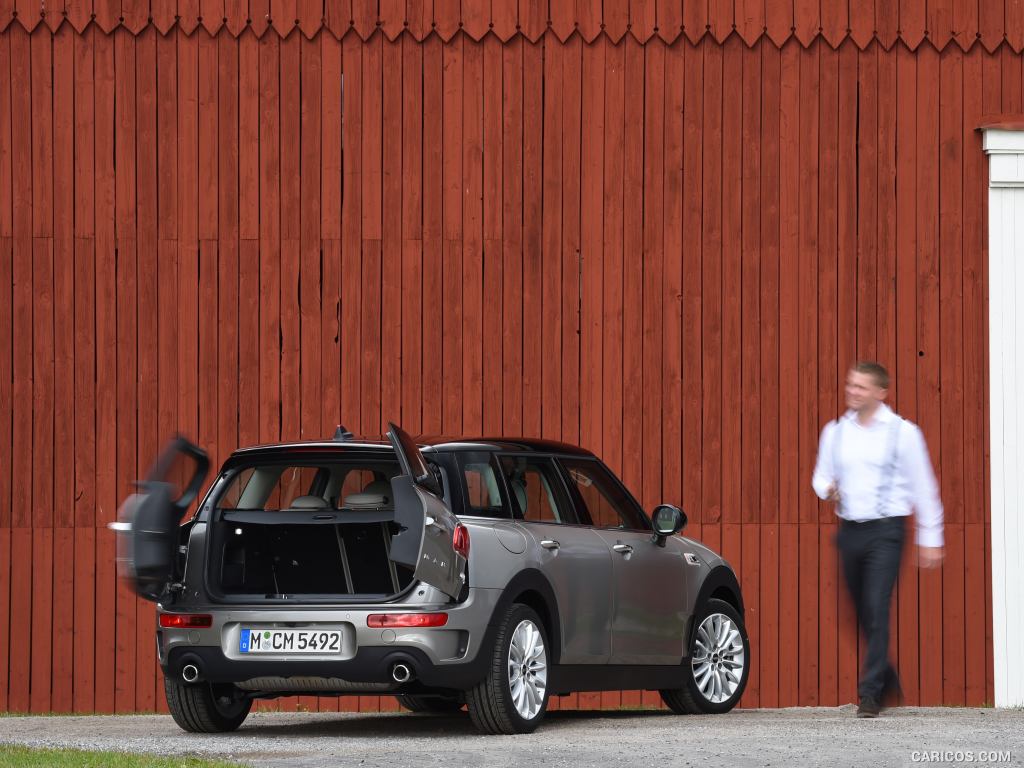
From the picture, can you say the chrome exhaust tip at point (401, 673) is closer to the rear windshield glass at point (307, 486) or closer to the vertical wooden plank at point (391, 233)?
the rear windshield glass at point (307, 486)

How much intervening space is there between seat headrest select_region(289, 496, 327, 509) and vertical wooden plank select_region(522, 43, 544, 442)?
4352 mm

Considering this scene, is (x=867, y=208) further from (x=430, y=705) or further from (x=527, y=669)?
(x=527, y=669)

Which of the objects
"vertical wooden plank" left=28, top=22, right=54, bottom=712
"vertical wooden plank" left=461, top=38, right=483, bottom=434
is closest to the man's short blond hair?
"vertical wooden plank" left=461, top=38, right=483, bottom=434

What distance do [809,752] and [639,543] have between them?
2783mm

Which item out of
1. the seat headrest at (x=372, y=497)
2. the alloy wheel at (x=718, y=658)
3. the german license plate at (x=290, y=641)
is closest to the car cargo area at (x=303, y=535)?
the seat headrest at (x=372, y=497)

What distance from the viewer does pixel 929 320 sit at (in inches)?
539

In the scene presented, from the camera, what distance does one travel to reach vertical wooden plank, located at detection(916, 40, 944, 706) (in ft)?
44.3

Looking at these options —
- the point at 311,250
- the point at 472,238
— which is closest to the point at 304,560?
the point at 311,250

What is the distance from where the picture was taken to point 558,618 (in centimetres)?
956

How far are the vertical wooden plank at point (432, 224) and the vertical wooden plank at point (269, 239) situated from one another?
1068mm

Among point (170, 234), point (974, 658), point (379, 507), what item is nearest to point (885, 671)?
point (379, 507)

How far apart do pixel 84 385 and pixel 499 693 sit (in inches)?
221

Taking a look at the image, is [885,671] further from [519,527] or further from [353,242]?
[353,242]

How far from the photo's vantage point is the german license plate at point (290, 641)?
887 cm
